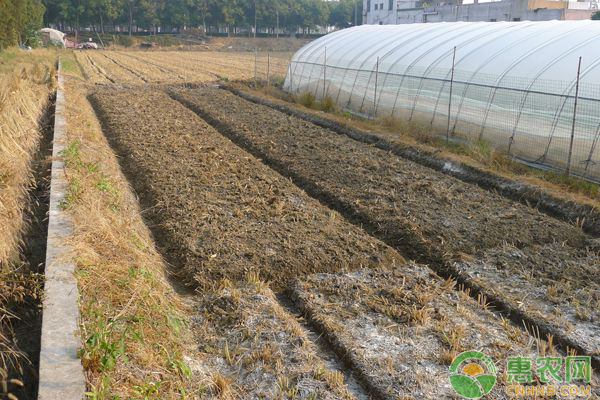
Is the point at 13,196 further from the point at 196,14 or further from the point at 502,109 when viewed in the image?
the point at 196,14

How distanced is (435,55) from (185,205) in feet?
31.6

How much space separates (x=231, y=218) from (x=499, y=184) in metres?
4.84

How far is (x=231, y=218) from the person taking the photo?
7832 millimetres

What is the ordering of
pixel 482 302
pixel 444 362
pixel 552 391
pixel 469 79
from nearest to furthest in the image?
pixel 552 391, pixel 444 362, pixel 482 302, pixel 469 79

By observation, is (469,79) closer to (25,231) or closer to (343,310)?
(343,310)

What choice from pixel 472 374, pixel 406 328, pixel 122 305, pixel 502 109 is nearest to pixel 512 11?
pixel 502 109

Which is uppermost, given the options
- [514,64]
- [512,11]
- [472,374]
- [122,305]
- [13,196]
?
[512,11]

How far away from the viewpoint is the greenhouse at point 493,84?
34.1ft

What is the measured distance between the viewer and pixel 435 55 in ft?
50.4

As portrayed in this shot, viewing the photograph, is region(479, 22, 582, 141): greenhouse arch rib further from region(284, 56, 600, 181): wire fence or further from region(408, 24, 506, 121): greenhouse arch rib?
region(408, 24, 506, 121): greenhouse arch rib

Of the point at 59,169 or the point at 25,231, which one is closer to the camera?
the point at 25,231

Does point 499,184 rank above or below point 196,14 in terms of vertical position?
below

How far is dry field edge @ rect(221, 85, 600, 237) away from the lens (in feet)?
27.5

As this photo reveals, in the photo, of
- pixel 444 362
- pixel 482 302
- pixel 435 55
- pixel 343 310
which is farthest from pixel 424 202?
pixel 435 55
